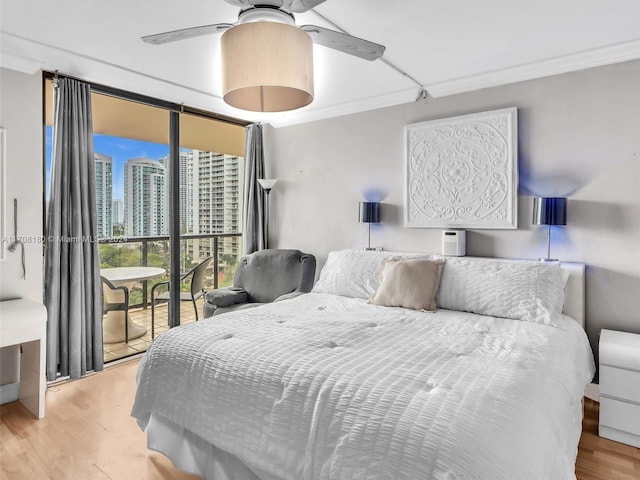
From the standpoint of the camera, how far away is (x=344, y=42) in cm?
202

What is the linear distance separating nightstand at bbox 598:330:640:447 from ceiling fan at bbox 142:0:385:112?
2255mm

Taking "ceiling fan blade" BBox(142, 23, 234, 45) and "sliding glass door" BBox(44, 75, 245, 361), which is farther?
"sliding glass door" BBox(44, 75, 245, 361)

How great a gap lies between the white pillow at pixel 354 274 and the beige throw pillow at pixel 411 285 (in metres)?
0.22

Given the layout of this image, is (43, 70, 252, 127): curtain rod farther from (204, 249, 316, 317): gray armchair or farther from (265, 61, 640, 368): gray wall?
(204, 249, 316, 317): gray armchair

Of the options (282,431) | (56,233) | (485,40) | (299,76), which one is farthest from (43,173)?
(485,40)

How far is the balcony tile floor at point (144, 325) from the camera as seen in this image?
3.87 meters

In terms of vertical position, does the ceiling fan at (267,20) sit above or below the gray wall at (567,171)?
above

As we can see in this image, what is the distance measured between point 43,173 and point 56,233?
467 millimetres

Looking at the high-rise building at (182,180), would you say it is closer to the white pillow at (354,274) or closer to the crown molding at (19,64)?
the crown molding at (19,64)

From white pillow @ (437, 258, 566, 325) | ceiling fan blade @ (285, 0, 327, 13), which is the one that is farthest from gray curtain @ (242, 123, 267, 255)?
ceiling fan blade @ (285, 0, 327, 13)

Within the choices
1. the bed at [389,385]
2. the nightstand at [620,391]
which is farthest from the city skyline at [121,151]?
the nightstand at [620,391]

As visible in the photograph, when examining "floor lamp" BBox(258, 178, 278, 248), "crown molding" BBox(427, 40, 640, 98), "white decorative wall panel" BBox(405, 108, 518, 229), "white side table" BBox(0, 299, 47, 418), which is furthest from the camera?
"floor lamp" BBox(258, 178, 278, 248)

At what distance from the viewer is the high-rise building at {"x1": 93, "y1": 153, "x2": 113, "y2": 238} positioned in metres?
3.73

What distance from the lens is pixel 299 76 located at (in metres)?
1.88
